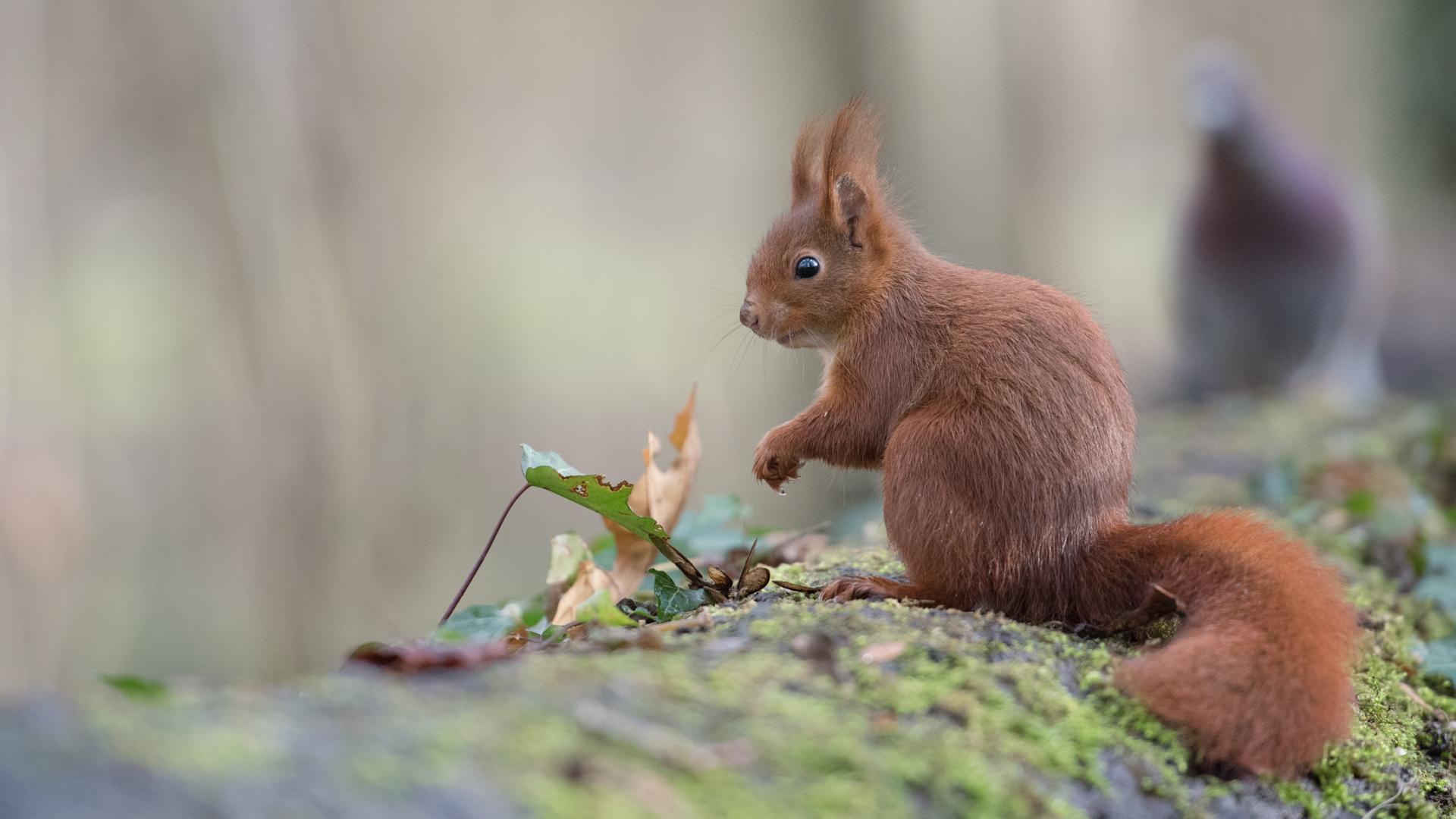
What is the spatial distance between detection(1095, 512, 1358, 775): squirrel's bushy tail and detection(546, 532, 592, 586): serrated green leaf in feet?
2.98

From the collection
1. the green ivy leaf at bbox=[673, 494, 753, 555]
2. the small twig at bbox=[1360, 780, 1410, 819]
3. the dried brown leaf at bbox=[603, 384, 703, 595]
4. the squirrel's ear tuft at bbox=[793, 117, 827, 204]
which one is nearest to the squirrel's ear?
the squirrel's ear tuft at bbox=[793, 117, 827, 204]

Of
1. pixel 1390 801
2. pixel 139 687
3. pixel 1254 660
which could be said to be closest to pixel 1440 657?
pixel 1390 801

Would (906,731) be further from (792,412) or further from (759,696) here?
(792,412)

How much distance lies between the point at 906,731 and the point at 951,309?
2.92 ft

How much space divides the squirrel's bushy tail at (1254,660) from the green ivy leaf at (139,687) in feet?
3.55

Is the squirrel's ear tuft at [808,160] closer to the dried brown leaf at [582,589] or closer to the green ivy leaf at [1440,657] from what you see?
the dried brown leaf at [582,589]

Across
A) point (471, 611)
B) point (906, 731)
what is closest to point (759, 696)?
point (906, 731)

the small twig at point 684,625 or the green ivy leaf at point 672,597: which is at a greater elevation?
the green ivy leaf at point 672,597

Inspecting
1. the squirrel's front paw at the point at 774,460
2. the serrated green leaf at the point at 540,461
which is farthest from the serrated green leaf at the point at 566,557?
the squirrel's front paw at the point at 774,460

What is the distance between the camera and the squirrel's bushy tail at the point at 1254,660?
52.6 inches

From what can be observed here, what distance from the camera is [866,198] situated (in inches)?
83.5

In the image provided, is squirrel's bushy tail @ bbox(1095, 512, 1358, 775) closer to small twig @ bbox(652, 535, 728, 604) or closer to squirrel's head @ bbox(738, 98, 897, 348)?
small twig @ bbox(652, 535, 728, 604)

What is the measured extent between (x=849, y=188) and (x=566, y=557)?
32.8 inches

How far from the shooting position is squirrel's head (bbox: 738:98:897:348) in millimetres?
2094
